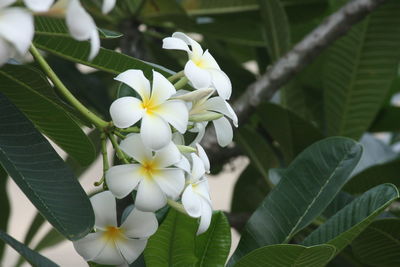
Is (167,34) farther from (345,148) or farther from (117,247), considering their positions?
(117,247)

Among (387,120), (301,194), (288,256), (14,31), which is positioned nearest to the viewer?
(14,31)

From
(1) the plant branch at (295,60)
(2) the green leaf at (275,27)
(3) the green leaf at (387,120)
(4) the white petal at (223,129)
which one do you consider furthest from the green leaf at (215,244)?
(3) the green leaf at (387,120)

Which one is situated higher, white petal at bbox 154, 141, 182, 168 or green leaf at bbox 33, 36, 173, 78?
white petal at bbox 154, 141, 182, 168

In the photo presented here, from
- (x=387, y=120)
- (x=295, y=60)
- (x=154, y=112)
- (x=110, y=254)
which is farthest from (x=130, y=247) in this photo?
(x=387, y=120)

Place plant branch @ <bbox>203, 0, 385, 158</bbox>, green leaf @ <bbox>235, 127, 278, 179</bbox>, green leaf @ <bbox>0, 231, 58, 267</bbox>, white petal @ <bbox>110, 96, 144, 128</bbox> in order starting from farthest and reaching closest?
green leaf @ <bbox>235, 127, 278, 179</bbox> → plant branch @ <bbox>203, 0, 385, 158</bbox> → green leaf @ <bbox>0, 231, 58, 267</bbox> → white petal @ <bbox>110, 96, 144, 128</bbox>

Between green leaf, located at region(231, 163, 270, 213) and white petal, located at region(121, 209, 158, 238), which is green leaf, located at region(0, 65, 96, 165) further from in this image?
green leaf, located at region(231, 163, 270, 213)

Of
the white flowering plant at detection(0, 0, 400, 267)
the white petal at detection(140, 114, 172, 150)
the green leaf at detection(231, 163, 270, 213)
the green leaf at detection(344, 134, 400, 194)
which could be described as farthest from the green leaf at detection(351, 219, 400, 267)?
the white petal at detection(140, 114, 172, 150)

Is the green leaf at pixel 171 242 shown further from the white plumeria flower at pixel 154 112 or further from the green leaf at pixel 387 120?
the green leaf at pixel 387 120

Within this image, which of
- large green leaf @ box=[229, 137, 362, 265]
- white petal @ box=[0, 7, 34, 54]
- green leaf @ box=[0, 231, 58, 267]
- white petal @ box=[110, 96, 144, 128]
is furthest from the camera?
large green leaf @ box=[229, 137, 362, 265]

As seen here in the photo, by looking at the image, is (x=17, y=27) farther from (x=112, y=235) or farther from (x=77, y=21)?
(x=112, y=235)
